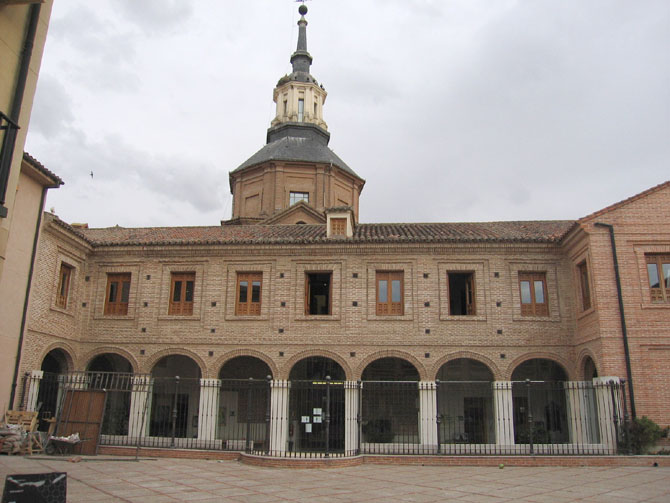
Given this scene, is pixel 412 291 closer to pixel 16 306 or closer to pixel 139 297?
pixel 139 297

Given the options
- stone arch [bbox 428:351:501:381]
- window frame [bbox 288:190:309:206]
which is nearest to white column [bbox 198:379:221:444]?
stone arch [bbox 428:351:501:381]

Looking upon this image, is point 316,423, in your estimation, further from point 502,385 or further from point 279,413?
point 502,385

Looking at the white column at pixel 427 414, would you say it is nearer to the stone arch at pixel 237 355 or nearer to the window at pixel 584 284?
the stone arch at pixel 237 355

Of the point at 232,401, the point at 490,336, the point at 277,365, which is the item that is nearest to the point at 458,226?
the point at 490,336

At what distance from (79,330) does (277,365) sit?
6.77m

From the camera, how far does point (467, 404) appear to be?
20938 mm

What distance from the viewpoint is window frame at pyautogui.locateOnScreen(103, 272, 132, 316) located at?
1983 cm

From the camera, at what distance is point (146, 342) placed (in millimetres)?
19172

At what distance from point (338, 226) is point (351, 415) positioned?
621cm

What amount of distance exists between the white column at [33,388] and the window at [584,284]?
16195 millimetres

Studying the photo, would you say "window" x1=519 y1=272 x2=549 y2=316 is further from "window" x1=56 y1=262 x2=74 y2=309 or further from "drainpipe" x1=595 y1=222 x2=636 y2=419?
"window" x1=56 y1=262 x2=74 y2=309

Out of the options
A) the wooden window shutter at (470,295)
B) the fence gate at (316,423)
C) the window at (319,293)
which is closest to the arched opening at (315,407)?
the fence gate at (316,423)

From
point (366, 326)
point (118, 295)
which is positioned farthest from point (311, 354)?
point (118, 295)

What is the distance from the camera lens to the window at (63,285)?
18500 millimetres
